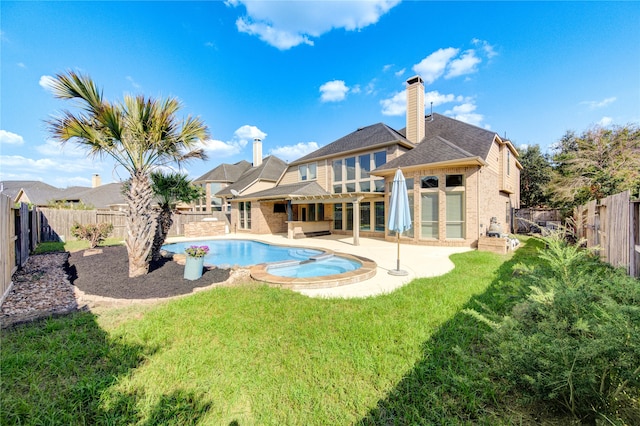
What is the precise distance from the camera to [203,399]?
2.68 m

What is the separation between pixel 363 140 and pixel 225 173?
19.2 metres

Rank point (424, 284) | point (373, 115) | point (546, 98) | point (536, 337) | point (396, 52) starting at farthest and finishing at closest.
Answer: point (373, 115), point (396, 52), point (546, 98), point (424, 284), point (536, 337)

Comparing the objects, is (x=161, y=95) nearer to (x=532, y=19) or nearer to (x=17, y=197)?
(x=532, y=19)

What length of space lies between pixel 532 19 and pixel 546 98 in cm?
536

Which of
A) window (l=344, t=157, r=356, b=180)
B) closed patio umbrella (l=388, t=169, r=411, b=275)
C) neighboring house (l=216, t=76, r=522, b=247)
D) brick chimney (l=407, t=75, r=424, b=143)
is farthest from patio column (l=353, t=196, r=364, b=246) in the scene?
brick chimney (l=407, t=75, r=424, b=143)

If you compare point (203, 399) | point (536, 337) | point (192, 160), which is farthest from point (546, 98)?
point (203, 399)

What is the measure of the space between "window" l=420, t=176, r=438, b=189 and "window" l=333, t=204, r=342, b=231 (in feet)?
23.5

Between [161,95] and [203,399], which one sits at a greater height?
[161,95]

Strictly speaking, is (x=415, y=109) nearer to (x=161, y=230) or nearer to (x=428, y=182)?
(x=428, y=182)

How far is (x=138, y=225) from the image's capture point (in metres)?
6.95

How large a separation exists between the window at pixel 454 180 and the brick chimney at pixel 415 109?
5.14 m

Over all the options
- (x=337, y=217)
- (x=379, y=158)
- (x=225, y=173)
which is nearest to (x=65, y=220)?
(x=225, y=173)

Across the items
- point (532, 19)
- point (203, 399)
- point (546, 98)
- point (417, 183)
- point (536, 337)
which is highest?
point (532, 19)

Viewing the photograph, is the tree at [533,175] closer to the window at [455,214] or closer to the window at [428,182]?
the window at [455,214]
